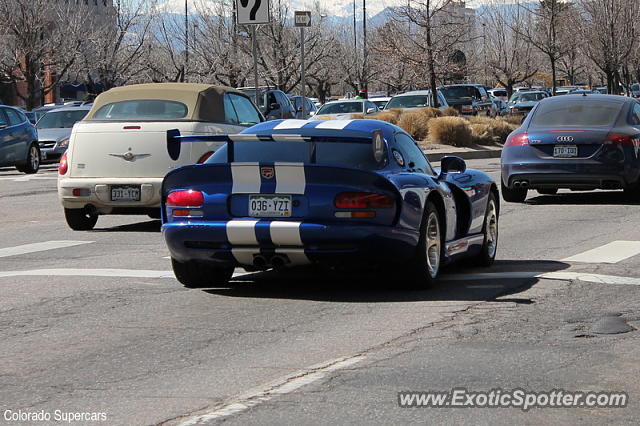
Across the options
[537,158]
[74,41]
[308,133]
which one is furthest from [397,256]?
[74,41]

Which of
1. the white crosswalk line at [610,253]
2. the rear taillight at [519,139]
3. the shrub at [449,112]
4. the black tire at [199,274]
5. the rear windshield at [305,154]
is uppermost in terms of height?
the rear windshield at [305,154]

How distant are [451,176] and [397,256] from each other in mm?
1793

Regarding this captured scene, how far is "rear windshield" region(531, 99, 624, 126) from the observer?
18016 millimetres

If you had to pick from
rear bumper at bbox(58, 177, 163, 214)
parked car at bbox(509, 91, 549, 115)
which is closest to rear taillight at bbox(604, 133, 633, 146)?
rear bumper at bbox(58, 177, 163, 214)

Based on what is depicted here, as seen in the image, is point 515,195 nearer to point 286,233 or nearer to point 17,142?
point 286,233

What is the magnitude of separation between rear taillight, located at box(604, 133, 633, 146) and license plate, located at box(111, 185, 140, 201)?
6.61 metres

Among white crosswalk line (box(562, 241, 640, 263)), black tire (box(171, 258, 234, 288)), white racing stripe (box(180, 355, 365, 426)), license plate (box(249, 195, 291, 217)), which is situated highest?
license plate (box(249, 195, 291, 217))

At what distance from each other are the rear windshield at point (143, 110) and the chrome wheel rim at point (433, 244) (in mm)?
6074

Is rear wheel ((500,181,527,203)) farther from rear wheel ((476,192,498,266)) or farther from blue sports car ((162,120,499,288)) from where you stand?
blue sports car ((162,120,499,288))

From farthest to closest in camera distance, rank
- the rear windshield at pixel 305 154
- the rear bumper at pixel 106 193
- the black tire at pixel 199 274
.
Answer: the rear bumper at pixel 106 193
the black tire at pixel 199 274
the rear windshield at pixel 305 154

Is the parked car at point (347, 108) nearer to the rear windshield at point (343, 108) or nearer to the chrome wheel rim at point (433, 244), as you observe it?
the rear windshield at point (343, 108)

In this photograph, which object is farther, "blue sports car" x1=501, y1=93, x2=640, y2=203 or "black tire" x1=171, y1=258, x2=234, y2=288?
"blue sports car" x1=501, y1=93, x2=640, y2=203

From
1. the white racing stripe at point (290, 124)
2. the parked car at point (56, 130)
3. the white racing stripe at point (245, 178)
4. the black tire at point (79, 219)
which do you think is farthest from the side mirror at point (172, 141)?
the parked car at point (56, 130)

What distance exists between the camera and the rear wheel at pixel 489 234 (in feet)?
37.6
